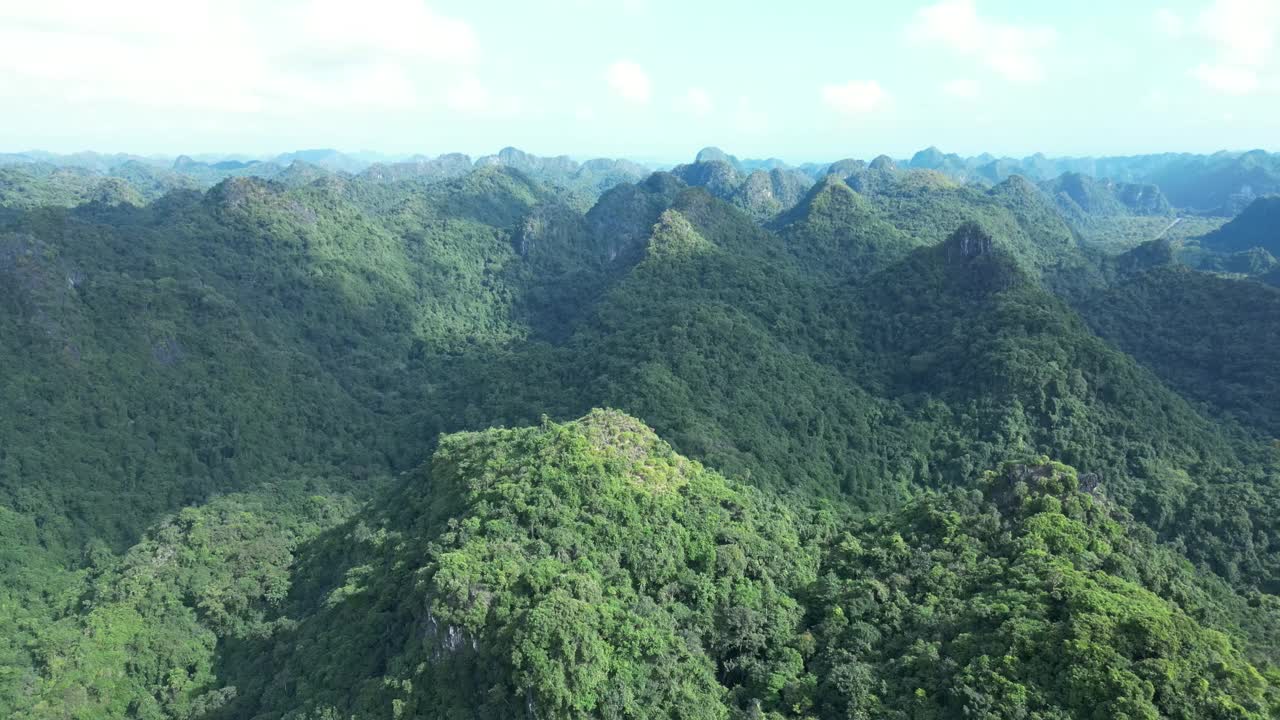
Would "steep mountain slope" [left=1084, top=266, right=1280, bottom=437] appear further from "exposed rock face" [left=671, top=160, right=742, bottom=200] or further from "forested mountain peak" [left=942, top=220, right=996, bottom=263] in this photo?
"exposed rock face" [left=671, top=160, right=742, bottom=200]

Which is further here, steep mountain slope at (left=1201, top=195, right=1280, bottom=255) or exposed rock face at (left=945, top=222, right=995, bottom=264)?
steep mountain slope at (left=1201, top=195, right=1280, bottom=255)

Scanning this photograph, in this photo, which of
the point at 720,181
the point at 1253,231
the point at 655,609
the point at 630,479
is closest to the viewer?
the point at 655,609

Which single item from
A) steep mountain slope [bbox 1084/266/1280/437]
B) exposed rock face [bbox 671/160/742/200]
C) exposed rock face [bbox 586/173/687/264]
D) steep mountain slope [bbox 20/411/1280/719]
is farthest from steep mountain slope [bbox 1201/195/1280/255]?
steep mountain slope [bbox 20/411/1280/719]

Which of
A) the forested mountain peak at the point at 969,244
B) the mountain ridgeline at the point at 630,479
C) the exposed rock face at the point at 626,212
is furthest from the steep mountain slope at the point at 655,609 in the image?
the exposed rock face at the point at 626,212

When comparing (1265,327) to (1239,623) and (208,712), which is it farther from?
(208,712)

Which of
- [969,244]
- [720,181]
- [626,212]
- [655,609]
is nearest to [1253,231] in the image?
[720,181]

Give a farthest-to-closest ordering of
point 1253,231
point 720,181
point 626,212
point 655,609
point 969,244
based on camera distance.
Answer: point 720,181 < point 1253,231 < point 626,212 < point 969,244 < point 655,609

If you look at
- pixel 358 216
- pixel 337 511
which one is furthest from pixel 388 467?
pixel 358 216

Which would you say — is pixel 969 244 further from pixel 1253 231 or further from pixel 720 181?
pixel 720 181

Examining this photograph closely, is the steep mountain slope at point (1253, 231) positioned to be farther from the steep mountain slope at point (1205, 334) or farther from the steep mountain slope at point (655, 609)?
the steep mountain slope at point (655, 609)
